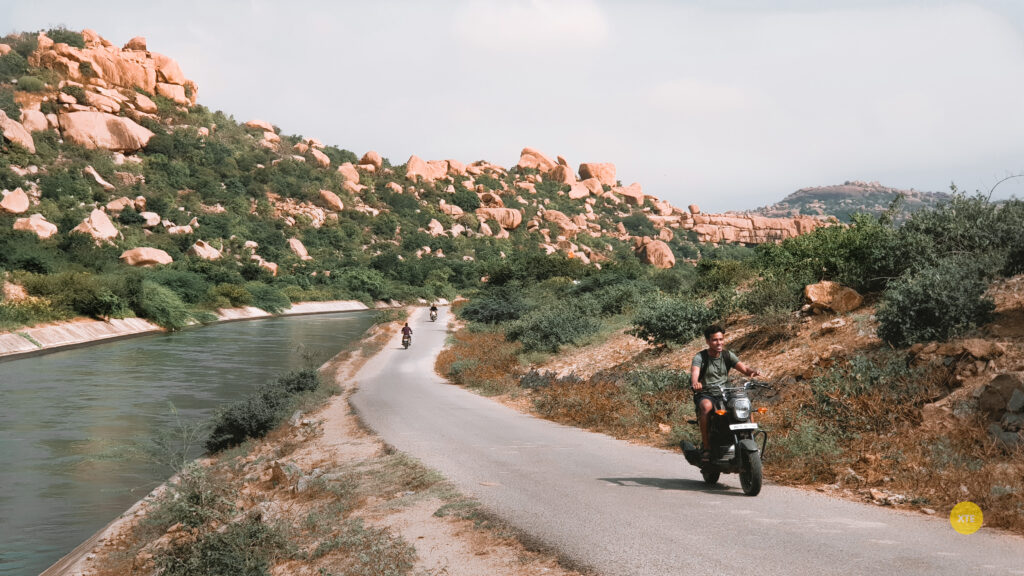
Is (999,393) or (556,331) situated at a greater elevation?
(999,393)

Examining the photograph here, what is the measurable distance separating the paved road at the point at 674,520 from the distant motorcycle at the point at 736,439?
26 cm

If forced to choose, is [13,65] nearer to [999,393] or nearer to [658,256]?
[658,256]

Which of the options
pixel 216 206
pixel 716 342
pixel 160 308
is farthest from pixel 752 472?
pixel 216 206

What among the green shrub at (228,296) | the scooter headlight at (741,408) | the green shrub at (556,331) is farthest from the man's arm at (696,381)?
the green shrub at (228,296)

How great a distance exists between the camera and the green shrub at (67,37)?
8994cm

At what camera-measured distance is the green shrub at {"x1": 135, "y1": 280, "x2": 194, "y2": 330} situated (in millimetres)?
42719

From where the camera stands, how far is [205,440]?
15922 mm

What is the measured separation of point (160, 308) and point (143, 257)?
16.4 m

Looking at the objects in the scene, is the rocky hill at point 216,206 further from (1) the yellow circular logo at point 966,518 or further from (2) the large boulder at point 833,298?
(1) the yellow circular logo at point 966,518

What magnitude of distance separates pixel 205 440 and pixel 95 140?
7356 centimetres

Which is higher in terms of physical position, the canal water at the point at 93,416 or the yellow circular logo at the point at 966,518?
the yellow circular logo at the point at 966,518

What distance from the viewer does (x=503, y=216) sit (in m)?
116

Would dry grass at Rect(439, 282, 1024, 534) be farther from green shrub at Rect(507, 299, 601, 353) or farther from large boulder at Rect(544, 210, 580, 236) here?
large boulder at Rect(544, 210, 580, 236)

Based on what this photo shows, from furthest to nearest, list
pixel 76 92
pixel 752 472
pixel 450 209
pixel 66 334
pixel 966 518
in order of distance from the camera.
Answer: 1. pixel 450 209
2. pixel 76 92
3. pixel 66 334
4. pixel 752 472
5. pixel 966 518
